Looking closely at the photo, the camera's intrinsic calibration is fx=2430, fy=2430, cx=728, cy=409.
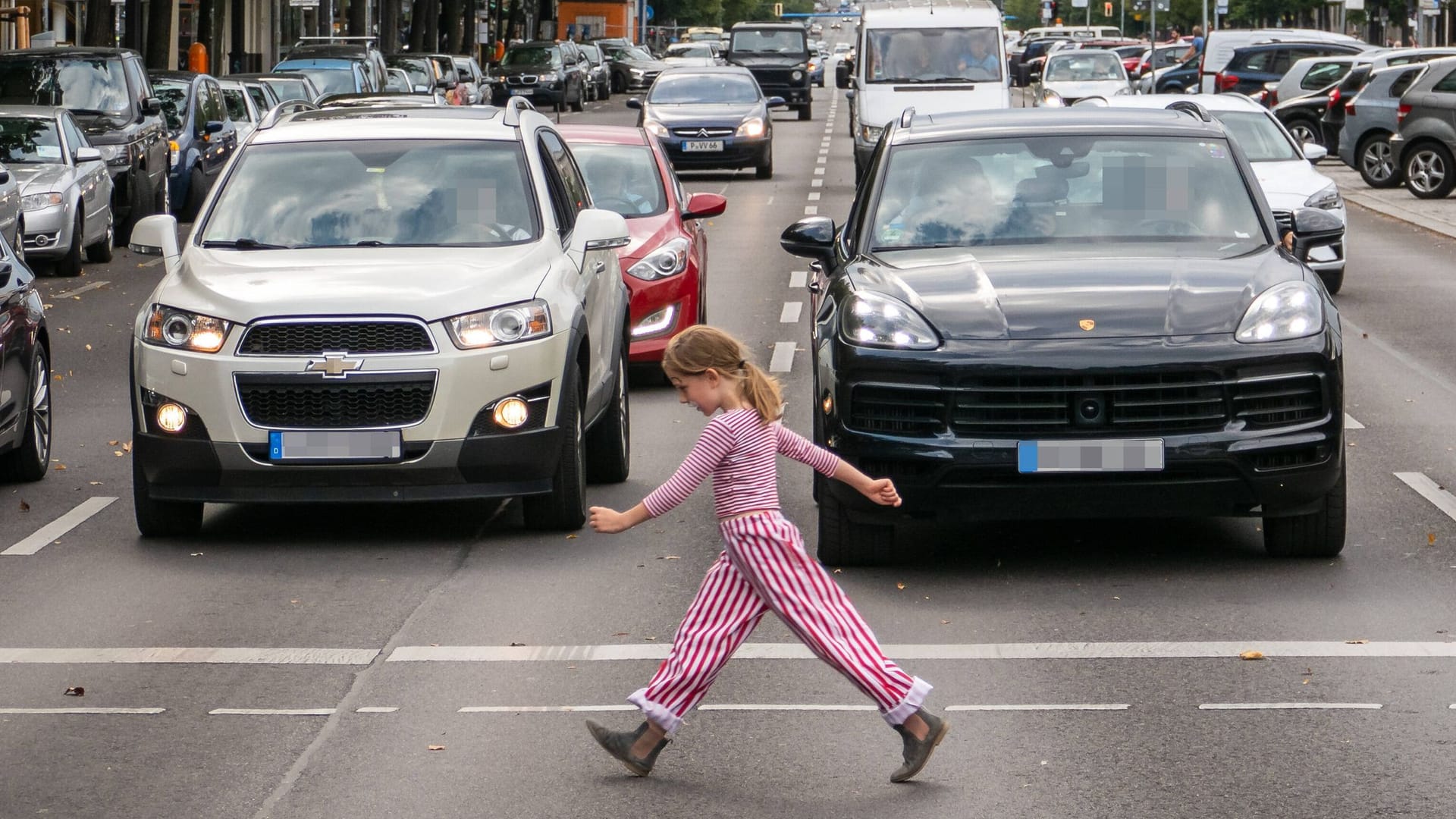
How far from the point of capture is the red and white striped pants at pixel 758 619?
5.97 m

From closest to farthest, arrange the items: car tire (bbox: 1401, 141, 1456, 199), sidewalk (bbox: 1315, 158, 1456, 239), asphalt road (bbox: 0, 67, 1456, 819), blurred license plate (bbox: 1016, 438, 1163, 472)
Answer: asphalt road (bbox: 0, 67, 1456, 819) → blurred license plate (bbox: 1016, 438, 1163, 472) → sidewalk (bbox: 1315, 158, 1456, 239) → car tire (bbox: 1401, 141, 1456, 199)

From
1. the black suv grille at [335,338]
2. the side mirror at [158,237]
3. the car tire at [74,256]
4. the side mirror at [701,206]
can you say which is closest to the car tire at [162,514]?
the black suv grille at [335,338]

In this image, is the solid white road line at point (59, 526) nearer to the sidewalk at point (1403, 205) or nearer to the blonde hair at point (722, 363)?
the blonde hair at point (722, 363)

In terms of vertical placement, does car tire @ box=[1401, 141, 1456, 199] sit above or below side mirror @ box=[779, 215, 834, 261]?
below

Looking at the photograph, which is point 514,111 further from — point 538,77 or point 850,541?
point 538,77

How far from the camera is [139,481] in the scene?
31.2 ft

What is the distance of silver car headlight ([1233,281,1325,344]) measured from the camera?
8430 mm

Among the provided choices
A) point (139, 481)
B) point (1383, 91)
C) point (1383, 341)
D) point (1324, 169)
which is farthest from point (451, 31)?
point (139, 481)

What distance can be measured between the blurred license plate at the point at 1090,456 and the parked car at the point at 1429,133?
78.3 ft

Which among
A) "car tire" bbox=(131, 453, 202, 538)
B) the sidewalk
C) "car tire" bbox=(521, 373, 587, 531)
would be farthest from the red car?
the sidewalk

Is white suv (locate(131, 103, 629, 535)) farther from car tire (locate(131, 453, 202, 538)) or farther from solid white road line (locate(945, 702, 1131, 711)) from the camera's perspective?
solid white road line (locate(945, 702, 1131, 711))

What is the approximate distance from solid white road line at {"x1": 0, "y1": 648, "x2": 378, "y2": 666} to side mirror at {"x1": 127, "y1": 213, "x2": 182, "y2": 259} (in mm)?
2782

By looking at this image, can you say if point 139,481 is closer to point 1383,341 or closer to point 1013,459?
point 1013,459

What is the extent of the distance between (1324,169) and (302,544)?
106 ft
